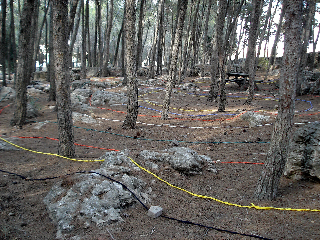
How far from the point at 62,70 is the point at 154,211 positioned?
3185 millimetres

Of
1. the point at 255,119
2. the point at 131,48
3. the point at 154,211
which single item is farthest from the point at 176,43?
the point at 154,211

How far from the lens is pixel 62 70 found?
4.64 m

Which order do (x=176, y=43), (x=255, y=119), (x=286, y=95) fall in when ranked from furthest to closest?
(x=176, y=43)
(x=255, y=119)
(x=286, y=95)

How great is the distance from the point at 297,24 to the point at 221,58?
6393 mm

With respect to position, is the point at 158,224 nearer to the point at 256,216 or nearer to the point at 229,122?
the point at 256,216

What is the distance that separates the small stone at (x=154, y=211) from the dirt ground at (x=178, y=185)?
7cm

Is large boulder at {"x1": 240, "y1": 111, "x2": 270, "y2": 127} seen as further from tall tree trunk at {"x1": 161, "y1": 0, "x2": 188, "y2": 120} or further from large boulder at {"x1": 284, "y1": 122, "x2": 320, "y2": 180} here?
large boulder at {"x1": 284, "y1": 122, "x2": 320, "y2": 180}

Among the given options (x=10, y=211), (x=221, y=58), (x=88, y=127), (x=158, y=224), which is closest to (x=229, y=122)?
(x=221, y=58)

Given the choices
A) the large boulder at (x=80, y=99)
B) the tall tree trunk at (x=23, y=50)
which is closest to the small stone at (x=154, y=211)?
the tall tree trunk at (x=23, y=50)

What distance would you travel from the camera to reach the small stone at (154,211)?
10.4ft

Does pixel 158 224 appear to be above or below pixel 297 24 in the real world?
below

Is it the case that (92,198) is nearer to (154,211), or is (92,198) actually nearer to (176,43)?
(154,211)

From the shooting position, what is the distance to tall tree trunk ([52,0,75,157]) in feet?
14.8

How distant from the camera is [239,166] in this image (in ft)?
16.6
